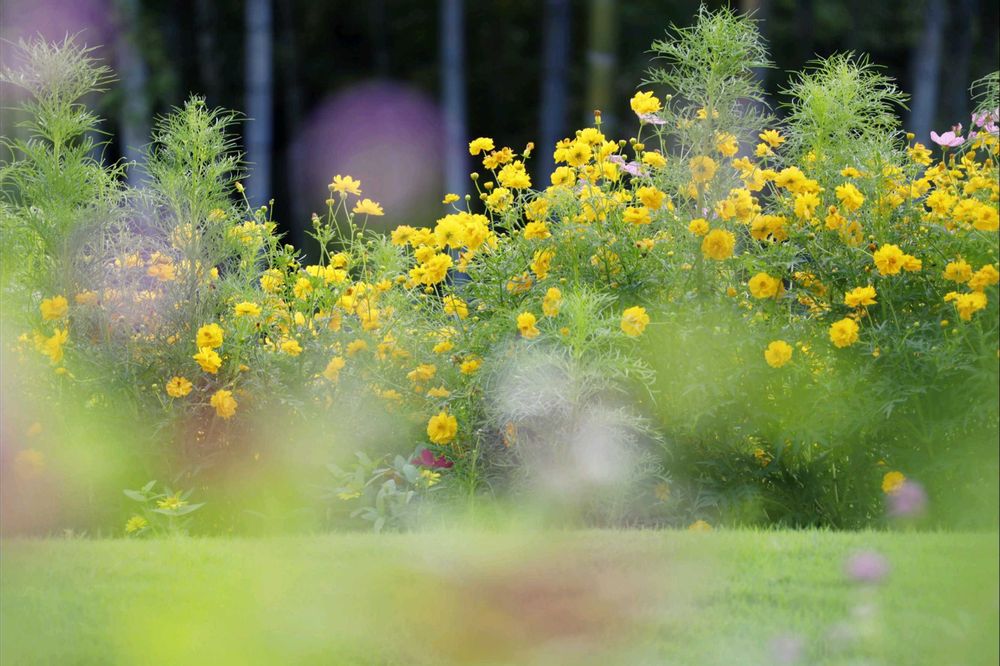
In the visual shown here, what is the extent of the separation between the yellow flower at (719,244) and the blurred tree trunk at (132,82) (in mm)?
11632

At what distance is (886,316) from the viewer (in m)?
4.77

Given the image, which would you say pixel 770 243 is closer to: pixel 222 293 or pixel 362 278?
pixel 362 278

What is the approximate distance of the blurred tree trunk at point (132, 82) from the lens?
15148 mm

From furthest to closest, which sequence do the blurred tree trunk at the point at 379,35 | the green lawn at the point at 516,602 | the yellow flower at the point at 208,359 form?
the blurred tree trunk at the point at 379,35, the yellow flower at the point at 208,359, the green lawn at the point at 516,602

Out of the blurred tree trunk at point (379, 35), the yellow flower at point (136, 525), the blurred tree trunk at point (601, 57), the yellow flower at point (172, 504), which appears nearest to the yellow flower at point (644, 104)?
the yellow flower at point (172, 504)

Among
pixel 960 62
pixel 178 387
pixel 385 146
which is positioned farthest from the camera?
pixel 385 146

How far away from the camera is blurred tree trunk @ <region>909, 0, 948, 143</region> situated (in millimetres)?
15562

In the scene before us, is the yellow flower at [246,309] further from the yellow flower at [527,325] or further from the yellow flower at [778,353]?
the yellow flower at [778,353]

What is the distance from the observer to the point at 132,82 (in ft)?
51.6

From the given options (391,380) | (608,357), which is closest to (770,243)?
(608,357)

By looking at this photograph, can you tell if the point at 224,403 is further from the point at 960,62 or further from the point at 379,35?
the point at 379,35

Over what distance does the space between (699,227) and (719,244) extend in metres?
0.11

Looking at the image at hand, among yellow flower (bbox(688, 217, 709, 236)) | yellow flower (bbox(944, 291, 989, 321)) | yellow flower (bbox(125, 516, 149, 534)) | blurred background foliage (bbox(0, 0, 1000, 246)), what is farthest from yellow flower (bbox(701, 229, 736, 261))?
blurred background foliage (bbox(0, 0, 1000, 246))

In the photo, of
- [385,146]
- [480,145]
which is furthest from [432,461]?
[385,146]
